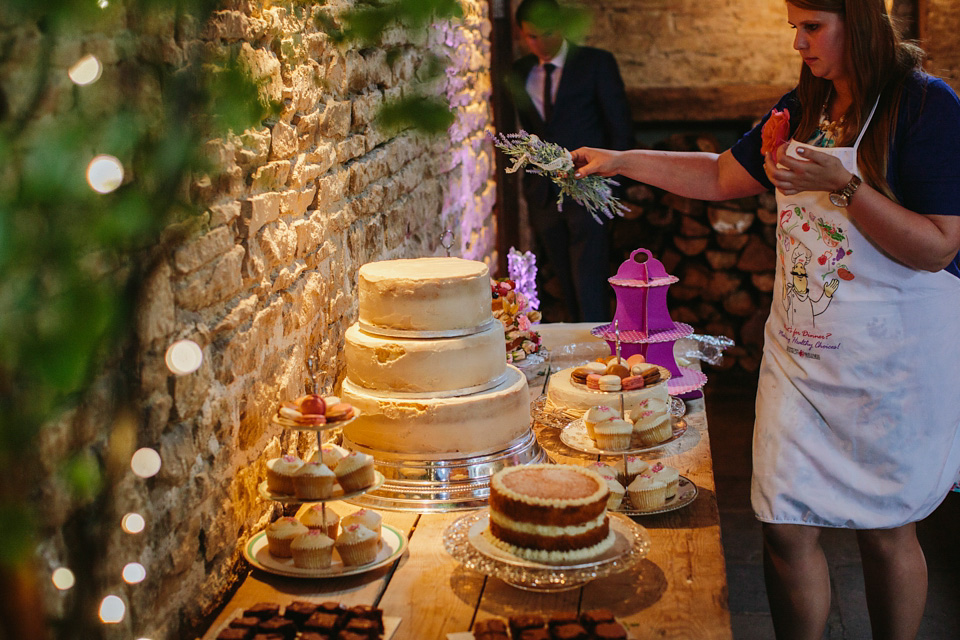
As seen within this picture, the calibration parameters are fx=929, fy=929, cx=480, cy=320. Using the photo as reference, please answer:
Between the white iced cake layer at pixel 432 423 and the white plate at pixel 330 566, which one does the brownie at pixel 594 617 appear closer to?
the white plate at pixel 330 566

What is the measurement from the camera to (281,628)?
4.90 ft

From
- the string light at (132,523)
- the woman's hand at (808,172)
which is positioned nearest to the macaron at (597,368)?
the woman's hand at (808,172)

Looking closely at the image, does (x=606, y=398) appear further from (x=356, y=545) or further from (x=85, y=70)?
(x=85, y=70)

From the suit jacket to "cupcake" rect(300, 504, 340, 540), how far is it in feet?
11.8

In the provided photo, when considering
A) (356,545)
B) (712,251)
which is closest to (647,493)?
(356,545)

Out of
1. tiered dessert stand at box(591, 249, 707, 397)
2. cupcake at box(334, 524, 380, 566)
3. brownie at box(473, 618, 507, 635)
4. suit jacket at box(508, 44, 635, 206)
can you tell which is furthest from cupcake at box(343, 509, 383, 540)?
suit jacket at box(508, 44, 635, 206)

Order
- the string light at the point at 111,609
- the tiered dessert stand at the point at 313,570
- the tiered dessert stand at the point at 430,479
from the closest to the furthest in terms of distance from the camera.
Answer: the string light at the point at 111,609
the tiered dessert stand at the point at 313,570
the tiered dessert stand at the point at 430,479

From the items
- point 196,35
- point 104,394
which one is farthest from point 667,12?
point 104,394

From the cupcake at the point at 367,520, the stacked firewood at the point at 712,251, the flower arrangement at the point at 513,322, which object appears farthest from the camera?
the stacked firewood at the point at 712,251

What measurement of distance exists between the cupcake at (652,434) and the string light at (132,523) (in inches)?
49.1

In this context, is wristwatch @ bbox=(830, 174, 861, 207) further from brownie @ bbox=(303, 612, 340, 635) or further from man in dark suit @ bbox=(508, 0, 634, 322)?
man in dark suit @ bbox=(508, 0, 634, 322)

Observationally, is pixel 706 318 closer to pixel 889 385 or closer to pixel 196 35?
pixel 889 385

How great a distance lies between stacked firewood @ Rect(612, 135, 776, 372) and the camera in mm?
5438

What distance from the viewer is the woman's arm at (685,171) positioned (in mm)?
2564
